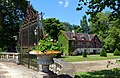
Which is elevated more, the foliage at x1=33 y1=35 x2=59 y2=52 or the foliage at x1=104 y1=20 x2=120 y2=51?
the foliage at x1=104 y1=20 x2=120 y2=51

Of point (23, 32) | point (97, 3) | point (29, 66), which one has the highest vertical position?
point (97, 3)

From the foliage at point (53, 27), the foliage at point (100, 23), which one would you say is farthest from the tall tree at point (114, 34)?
the foliage at point (53, 27)

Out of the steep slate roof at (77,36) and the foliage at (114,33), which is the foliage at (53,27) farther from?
the foliage at (114,33)

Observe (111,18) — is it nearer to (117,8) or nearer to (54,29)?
(117,8)

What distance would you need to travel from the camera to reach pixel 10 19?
174 ft

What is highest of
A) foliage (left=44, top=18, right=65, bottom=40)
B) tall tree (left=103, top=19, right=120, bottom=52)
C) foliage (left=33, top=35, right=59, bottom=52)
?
foliage (left=44, top=18, right=65, bottom=40)

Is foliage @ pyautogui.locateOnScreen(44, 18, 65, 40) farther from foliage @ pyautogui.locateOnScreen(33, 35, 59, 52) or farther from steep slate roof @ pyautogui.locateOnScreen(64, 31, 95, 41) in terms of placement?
foliage @ pyautogui.locateOnScreen(33, 35, 59, 52)

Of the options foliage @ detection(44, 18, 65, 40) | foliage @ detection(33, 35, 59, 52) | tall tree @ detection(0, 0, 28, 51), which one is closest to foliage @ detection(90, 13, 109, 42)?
foliage @ detection(33, 35, 59, 52)

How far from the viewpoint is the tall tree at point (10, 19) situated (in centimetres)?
5178

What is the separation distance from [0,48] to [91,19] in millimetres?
39718

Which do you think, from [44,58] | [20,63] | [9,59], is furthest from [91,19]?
[9,59]

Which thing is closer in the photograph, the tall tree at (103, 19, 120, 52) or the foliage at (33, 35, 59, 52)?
the foliage at (33, 35, 59, 52)

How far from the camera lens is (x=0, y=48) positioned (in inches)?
2105

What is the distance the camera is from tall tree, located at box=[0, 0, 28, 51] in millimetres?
51778
